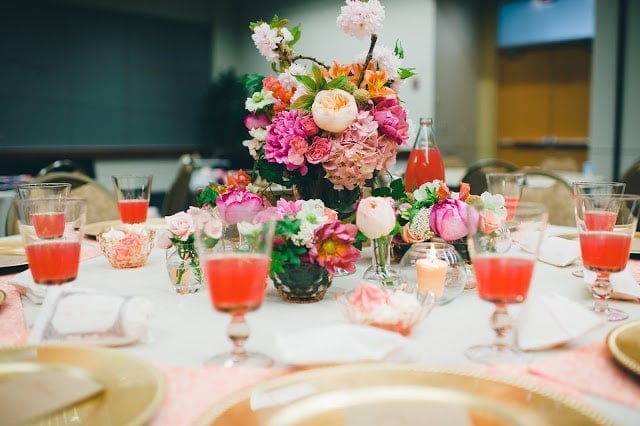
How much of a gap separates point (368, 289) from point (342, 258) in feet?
0.60

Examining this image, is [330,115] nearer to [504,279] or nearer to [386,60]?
[386,60]

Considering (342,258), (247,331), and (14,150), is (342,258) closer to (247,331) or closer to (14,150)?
(247,331)

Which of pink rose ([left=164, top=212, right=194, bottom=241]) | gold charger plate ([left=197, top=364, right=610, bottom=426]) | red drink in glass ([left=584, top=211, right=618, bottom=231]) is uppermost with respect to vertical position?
red drink in glass ([left=584, top=211, right=618, bottom=231])

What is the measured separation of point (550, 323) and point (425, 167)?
2.45ft

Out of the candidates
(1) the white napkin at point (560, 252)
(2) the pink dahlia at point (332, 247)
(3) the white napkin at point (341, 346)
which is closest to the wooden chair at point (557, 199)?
(1) the white napkin at point (560, 252)

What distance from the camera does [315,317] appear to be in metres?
1.07

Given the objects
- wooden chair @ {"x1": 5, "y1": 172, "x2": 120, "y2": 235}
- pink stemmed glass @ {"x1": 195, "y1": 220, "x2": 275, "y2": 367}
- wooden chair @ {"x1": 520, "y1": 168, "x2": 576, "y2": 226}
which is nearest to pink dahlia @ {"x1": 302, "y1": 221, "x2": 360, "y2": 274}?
pink stemmed glass @ {"x1": 195, "y1": 220, "x2": 275, "y2": 367}

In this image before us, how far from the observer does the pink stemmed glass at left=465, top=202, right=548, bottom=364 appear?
2.85ft

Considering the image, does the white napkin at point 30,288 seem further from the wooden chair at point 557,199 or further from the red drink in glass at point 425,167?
the wooden chair at point 557,199

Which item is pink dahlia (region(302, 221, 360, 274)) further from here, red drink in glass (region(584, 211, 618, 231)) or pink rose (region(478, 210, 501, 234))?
red drink in glass (region(584, 211, 618, 231))

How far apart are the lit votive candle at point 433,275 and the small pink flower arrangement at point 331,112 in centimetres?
24

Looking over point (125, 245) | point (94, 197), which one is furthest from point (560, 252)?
point (94, 197)

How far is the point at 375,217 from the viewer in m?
1.16

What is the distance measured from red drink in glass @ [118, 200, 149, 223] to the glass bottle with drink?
0.71 meters
